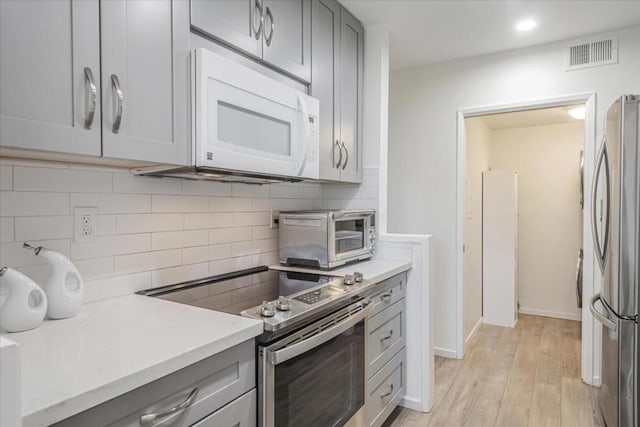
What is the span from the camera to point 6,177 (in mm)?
1190

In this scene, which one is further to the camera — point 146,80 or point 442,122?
point 442,122

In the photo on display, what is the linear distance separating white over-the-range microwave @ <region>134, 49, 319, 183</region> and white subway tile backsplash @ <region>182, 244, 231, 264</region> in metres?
0.36

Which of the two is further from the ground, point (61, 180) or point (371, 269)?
point (61, 180)

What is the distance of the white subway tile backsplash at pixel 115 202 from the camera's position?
54.4 inches

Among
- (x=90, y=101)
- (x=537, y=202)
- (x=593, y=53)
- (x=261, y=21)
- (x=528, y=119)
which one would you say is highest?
(x=593, y=53)

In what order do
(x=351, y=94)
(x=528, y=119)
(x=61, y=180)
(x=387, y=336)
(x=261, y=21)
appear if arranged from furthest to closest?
(x=528, y=119) < (x=351, y=94) < (x=387, y=336) < (x=261, y=21) < (x=61, y=180)

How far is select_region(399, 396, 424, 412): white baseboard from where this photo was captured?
2.36 metres

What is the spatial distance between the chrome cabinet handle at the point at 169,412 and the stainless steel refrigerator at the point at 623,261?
6.16ft

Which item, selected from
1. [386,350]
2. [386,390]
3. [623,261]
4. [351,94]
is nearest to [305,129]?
[351,94]

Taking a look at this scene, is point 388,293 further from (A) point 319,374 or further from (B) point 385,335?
(A) point 319,374

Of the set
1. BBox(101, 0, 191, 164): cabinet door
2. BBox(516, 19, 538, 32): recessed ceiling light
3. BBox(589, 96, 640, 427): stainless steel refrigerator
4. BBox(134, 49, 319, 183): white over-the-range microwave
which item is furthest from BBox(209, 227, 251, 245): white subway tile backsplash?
BBox(516, 19, 538, 32): recessed ceiling light

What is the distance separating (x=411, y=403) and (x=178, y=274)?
1.60 metres

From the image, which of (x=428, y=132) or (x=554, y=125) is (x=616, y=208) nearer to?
(x=428, y=132)

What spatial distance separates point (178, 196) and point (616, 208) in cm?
203
